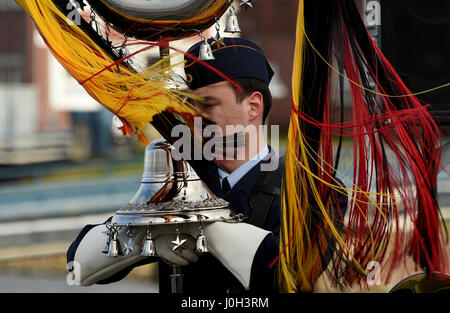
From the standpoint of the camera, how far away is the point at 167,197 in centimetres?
117

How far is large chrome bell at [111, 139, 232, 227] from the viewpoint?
114 cm

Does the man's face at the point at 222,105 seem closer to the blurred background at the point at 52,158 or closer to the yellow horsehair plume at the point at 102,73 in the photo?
the yellow horsehair plume at the point at 102,73

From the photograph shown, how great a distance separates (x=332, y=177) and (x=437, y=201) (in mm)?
209

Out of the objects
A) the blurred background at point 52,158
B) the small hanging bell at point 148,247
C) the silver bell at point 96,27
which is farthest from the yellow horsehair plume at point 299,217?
the blurred background at point 52,158

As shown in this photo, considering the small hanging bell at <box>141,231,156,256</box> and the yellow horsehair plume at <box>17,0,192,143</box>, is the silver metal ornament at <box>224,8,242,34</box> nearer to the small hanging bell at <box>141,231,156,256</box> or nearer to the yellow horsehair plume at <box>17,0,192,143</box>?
the yellow horsehair plume at <box>17,0,192,143</box>

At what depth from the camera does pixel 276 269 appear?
1214 millimetres

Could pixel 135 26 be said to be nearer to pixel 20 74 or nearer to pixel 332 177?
Result: pixel 332 177

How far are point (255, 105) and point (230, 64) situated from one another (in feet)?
0.33

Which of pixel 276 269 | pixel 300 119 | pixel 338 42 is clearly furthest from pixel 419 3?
pixel 276 269

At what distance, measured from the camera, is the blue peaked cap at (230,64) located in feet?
4.18

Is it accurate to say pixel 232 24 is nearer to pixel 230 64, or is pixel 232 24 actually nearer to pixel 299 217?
pixel 230 64

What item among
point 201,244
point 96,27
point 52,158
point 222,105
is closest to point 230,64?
point 222,105

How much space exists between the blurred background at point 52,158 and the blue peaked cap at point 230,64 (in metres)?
0.68

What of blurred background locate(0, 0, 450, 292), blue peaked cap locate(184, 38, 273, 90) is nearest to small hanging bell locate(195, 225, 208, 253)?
blue peaked cap locate(184, 38, 273, 90)
